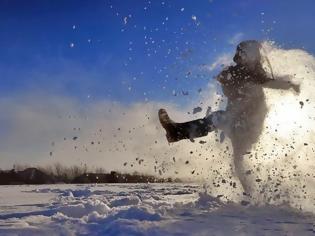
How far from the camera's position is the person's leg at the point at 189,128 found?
11977mm

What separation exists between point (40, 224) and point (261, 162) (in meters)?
6.85

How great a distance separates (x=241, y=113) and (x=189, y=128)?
1.39 metres

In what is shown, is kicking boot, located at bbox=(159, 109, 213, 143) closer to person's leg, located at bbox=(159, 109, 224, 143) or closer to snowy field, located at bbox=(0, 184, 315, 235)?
person's leg, located at bbox=(159, 109, 224, 143)

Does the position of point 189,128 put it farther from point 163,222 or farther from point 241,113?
point 163,222

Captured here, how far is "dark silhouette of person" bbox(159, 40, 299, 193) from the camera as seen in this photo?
11.9m

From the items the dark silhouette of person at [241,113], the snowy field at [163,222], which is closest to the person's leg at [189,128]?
the dark silhouette of person at [241,113]

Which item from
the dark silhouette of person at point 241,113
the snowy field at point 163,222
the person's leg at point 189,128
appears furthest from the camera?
the person's leg at point 189,128

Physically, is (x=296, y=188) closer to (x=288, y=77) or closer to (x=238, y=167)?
(x=238, y=167)

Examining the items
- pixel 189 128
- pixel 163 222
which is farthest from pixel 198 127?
pixel 163 222

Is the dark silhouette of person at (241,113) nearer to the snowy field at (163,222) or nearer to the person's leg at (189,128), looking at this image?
the person's leg at (189,128)

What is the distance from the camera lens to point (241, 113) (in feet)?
39.1

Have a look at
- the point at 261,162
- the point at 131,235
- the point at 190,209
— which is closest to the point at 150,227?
the point at 131,235

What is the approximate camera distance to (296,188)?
12750mm

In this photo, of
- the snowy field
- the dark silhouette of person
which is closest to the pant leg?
the dark silhouette of person
